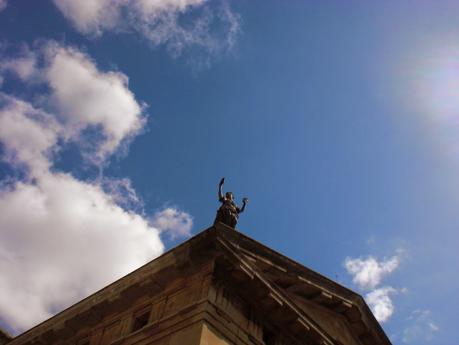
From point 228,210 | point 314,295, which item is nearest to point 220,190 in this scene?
point 228,210

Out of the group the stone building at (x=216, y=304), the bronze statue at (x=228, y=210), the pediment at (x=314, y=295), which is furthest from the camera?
the bronze statue at (x=228, y=210)

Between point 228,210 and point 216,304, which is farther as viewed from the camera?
point 228,210

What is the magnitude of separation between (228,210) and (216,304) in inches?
151

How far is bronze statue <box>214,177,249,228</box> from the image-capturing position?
16578 mm

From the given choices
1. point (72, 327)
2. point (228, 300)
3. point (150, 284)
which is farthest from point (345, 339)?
point (72, 327)

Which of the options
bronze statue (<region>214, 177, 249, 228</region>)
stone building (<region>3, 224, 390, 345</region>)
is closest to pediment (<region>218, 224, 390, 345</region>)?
stone building (<region>3, 224, 390, 345</region>)

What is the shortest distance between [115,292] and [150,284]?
152cm

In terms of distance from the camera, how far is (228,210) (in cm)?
1686

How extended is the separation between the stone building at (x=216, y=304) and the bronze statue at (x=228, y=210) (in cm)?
125

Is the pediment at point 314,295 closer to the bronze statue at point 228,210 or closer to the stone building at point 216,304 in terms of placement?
the stone building at point 216,304

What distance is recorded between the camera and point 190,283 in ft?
48.4

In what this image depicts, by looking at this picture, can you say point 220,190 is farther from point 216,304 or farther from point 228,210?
point 216,304

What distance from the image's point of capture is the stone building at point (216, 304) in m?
13.9

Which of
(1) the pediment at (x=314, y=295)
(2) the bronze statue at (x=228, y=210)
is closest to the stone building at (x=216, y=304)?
(1) the pediment at (x=314, y=295)
